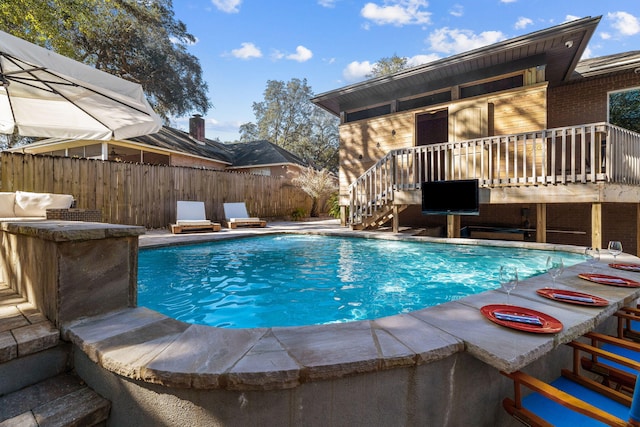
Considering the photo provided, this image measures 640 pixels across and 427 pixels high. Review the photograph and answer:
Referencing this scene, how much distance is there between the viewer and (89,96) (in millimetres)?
4141

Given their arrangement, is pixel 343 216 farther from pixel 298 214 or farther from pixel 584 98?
pixel 584 98

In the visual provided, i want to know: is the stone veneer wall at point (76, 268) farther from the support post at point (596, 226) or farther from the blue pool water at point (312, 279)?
the support post at point (596, 226)

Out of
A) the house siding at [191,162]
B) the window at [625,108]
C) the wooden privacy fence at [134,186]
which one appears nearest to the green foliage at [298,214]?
the wooden privacy fence at [134,186]

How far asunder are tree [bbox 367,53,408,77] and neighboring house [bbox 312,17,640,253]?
1697 cm

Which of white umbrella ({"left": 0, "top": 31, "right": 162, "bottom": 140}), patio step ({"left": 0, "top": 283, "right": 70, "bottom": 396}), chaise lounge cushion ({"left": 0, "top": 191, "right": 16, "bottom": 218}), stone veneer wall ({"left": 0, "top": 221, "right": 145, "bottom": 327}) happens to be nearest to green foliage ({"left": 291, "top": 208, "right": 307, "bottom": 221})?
chaise lounge cushion ({"left": 0, "top": 191, "right": 16, "bottom": 218})

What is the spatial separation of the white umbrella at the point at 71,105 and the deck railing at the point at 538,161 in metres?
5.68

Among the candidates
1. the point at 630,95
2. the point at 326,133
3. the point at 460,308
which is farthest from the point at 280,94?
the point at 460,308

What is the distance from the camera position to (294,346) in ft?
4.77

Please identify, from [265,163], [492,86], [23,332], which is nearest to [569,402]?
[23,332]

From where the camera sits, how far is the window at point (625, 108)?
7520 millimetres

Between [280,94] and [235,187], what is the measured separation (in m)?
23.4

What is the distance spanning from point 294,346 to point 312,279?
8.95 ft

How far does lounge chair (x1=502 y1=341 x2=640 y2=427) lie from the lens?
48.6 inches

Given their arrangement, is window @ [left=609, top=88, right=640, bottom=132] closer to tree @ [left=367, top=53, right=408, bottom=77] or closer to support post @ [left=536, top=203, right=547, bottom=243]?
support post @ [left=536, top=203, right=547, bottom=243]
